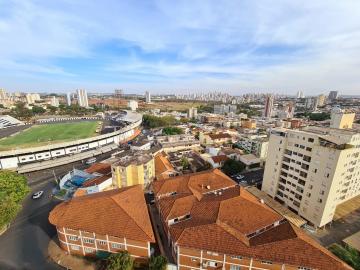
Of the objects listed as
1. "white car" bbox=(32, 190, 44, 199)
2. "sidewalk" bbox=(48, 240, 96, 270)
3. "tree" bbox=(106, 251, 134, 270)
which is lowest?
"white car" bbox=(32, 190, 44, 199)

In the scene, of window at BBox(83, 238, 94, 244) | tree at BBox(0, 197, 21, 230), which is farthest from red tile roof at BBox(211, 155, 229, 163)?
tree at BBox(0, 197, 21, 230)

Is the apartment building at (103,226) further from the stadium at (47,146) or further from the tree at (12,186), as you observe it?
the stadium at (47,146)

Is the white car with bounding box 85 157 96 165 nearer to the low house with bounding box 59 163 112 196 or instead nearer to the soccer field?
the low house with bounding box 59 163 112 196

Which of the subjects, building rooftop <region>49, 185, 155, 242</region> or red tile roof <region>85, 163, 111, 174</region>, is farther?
red tile roof <region>85, 163, 111, 174</region>

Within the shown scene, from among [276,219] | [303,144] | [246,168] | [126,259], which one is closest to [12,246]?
[126,259]

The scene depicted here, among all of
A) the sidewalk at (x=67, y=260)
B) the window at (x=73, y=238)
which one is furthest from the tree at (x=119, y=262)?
the window at (x=73, y=238)

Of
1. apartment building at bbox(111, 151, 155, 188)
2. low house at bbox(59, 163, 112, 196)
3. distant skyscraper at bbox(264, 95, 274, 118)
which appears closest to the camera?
low house at bbox(59, 163, 112, 196)

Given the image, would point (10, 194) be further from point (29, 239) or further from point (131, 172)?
point (131, 172)

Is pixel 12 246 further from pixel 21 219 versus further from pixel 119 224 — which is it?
pixel 119 224
